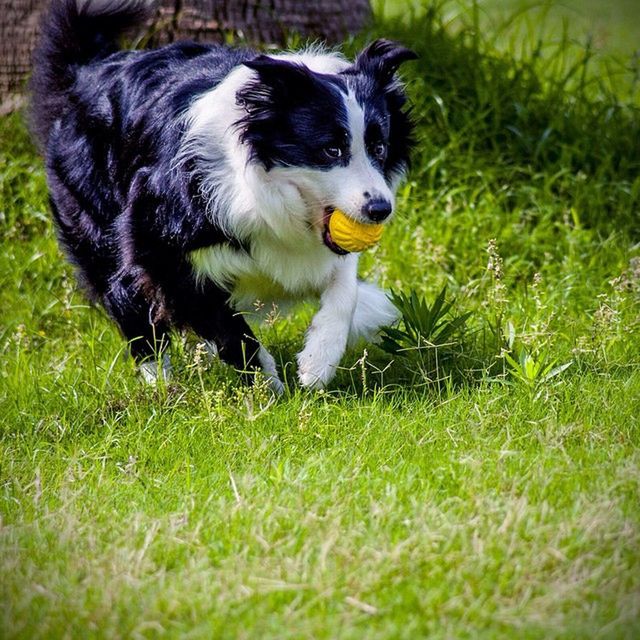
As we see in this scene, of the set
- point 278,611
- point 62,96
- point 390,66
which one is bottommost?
point 278,611

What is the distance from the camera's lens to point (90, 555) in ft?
8.84

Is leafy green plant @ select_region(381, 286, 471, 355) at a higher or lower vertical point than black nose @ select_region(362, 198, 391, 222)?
lower

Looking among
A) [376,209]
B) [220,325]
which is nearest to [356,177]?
[376,209]

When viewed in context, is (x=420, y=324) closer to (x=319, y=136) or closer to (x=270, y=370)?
(x=270, y=370)

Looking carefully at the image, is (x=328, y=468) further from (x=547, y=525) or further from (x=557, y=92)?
(x=557, y=92)

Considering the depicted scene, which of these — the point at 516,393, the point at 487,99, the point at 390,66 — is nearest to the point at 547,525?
the point at 516,393

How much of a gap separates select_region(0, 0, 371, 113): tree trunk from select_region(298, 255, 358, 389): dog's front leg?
2099 mm

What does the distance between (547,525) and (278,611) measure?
711 mm

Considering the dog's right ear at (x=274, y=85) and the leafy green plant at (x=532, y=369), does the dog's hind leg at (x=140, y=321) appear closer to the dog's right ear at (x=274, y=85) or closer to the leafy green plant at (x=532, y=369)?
the dog's right ear at (x=274, y=85)

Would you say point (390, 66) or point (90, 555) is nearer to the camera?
point (90, 555)

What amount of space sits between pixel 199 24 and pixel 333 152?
239cm

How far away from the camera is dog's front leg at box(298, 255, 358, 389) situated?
3691mm

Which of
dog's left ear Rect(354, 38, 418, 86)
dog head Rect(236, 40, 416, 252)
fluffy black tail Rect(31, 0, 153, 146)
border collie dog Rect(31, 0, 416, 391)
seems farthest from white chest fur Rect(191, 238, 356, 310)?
fluffy black tail Rect(31, 0, 153, 146)

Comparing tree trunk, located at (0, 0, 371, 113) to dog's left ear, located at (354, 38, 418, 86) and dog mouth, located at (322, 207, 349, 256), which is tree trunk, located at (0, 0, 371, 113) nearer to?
dog's left ear, located at (354, 38, 418, 86)
